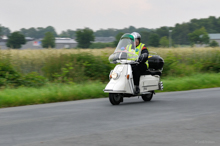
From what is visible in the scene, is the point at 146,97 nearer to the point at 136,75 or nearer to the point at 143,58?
the point at 136,75

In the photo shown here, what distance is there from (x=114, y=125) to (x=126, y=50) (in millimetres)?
3528

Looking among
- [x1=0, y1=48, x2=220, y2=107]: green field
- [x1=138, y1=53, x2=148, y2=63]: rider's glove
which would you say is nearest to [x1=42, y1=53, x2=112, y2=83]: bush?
[x1=0, y1=48, x2=220, y2=107]: green field

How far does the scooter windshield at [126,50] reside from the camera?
10055mm

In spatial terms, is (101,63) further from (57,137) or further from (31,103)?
(57,137)

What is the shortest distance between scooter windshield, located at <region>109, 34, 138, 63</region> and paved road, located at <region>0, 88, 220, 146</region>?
1317 mm

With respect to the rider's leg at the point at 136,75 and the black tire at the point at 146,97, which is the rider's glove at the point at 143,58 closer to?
the rider's leg at the point at 136,75

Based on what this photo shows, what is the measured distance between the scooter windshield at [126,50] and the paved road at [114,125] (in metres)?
1.32

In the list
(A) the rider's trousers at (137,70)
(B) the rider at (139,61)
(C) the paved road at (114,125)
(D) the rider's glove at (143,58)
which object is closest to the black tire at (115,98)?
(C) the paved road at (114,125)

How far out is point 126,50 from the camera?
33.2 ft

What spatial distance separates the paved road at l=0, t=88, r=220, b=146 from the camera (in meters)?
5.66

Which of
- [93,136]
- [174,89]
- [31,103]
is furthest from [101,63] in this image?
[93,136]

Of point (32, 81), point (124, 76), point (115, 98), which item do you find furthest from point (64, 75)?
point (124, 76)

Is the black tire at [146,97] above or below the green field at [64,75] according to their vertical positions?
below

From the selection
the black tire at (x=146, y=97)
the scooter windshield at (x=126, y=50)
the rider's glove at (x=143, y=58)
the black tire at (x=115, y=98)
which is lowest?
the black tire at (x=146, y=97)
